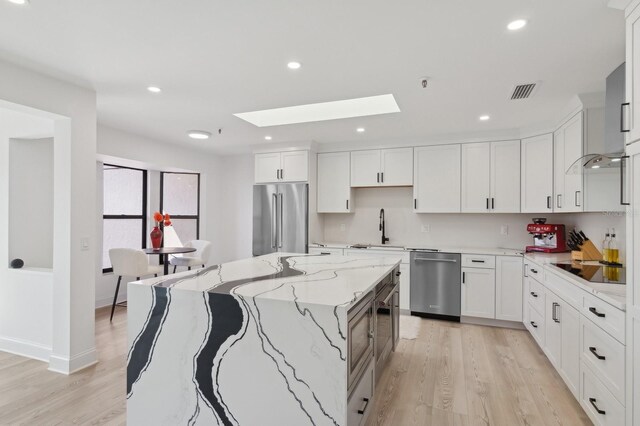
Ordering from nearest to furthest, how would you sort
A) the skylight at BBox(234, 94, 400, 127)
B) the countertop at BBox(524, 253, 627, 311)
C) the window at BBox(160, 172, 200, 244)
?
the countertop at BBox(524, 253, 627, 311)
the skylight at BBox(234, 94, 400, 127)
the window at BBox(160, 172, 200, 244)

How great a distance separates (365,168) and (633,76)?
3352 mm

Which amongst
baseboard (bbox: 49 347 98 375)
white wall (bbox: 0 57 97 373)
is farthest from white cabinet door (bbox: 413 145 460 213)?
baseboard (bbox: 49 347 98 375)

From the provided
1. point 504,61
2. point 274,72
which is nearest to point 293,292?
point 274,72

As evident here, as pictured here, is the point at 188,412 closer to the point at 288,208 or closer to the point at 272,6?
the point at 272,6

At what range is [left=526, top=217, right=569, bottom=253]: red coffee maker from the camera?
3875 mm

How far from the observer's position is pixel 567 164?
3.37 meters

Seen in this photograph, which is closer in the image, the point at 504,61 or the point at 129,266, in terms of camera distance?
the point at 504,61

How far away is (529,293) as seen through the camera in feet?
11.8

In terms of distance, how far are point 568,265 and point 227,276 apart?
9.17ft

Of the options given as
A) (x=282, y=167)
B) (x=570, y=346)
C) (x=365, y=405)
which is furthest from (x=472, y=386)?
(x=282, y=167)

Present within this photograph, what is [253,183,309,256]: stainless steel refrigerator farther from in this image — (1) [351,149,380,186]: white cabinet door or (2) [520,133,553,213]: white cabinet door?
(2) [520,133,553,213]: white cabinet door

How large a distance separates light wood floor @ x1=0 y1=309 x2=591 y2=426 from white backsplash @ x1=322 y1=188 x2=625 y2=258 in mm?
1511

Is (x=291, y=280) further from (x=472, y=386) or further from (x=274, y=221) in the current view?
(x=274, y=221)

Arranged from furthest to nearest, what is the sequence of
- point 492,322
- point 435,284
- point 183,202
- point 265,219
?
point 183,202
point 265,219
point 435,284
point 492,322
